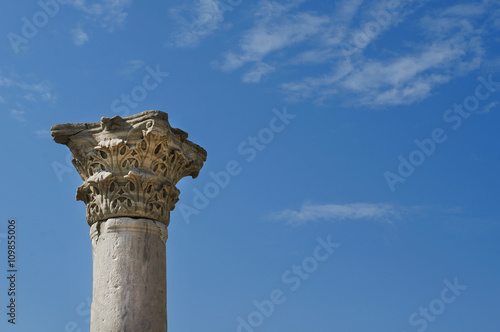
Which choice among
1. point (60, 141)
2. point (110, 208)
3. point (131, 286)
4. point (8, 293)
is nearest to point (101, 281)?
point (131, 286)

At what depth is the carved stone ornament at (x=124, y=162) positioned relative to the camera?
9141 mm

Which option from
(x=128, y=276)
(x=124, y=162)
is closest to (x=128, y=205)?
(x=124, y=162)

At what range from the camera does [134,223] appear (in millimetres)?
9047

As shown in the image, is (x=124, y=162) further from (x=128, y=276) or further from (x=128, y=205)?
(x=128, y=276)

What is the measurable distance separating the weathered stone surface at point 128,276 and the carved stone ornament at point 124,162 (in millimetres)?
261

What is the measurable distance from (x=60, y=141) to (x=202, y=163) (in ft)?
7.98

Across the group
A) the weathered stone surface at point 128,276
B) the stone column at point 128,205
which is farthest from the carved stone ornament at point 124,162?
the weathered stone surface at point 128,276

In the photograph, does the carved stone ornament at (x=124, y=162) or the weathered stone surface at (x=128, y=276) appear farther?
the carved stone ornament at (x=124, y=162)

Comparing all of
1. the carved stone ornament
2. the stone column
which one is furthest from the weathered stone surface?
the carved stone ornament

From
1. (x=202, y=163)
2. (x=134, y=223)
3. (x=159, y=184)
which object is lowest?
(x=134, y=223)

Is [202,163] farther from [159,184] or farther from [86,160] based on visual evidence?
[86,160]

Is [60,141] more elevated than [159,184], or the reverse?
[60,141]

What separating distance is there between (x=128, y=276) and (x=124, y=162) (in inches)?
70.9

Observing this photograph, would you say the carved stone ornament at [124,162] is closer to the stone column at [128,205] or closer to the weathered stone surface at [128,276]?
the stone column at [128,205]
